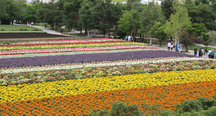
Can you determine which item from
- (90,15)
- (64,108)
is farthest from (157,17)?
(64,108)

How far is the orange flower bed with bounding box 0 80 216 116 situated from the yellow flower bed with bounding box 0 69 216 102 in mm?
698

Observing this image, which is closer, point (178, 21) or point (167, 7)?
point (178, 21)

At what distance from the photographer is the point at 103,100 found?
9.63 metres

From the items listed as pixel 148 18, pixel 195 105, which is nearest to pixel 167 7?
pixel 148 18

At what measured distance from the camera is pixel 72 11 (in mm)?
58562

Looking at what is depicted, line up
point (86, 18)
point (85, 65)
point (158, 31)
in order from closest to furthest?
1. point (85, 65)
2. point (158, 31)
3. point (86, 18)

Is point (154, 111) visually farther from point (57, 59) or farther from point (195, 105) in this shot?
point (57, 59)

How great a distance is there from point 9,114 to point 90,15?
4405 centimetres

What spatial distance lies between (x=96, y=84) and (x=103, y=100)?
2.64 m

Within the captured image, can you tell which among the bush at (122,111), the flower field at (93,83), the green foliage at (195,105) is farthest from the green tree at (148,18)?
the bush at (122,111)

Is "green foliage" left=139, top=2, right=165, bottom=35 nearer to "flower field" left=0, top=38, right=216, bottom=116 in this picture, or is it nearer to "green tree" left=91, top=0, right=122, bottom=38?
"green tree" left=91, top=0, right=122, bottom=38

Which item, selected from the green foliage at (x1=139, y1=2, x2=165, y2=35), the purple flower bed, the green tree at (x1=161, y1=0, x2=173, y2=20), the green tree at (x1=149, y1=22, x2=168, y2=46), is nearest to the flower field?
the purple flower bed

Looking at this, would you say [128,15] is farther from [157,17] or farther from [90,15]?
[90,15]

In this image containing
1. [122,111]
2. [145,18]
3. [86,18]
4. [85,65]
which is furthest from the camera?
[86,18]
